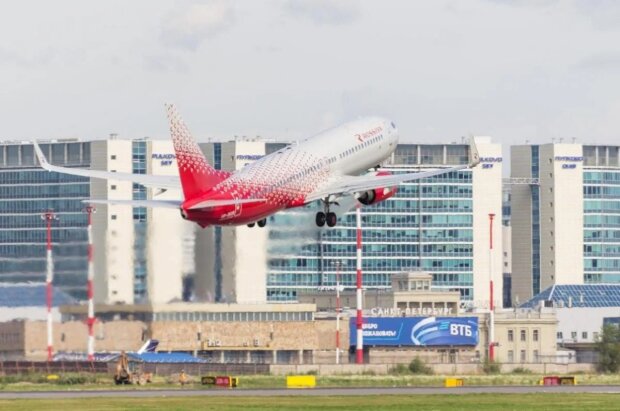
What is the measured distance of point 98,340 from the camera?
157 metres

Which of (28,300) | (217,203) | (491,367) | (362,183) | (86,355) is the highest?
(362,183)

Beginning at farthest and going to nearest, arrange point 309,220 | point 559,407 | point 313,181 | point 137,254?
1. point 309,220
2. point 137,254
3. point 313,181
4. point 559,407

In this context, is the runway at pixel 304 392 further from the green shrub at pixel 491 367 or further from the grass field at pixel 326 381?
the green shrub at pixel 491 367

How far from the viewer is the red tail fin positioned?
12781 centimetres

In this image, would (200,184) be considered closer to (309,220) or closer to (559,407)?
(559,407)

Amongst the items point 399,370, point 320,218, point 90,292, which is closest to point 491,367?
point 399,370

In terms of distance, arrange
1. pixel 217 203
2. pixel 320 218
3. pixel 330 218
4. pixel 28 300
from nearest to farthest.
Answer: pixel 217 203
pixel 330 218
pixel 320 218
pixel 28 300

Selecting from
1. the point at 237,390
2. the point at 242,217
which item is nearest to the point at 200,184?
the point at 242,217

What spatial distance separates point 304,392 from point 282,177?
61.4ft

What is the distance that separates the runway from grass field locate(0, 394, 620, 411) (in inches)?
194

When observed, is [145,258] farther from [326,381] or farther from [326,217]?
[326,381]

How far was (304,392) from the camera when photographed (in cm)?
14638

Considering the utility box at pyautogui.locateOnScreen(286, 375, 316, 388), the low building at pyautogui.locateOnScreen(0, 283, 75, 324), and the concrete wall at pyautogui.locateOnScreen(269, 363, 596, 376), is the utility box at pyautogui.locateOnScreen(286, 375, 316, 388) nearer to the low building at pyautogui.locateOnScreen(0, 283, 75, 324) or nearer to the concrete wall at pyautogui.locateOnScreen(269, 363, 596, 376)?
the low building at pyautogui.locateOnScreen(0, 283, 75, 324)

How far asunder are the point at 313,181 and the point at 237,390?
61.2ft
